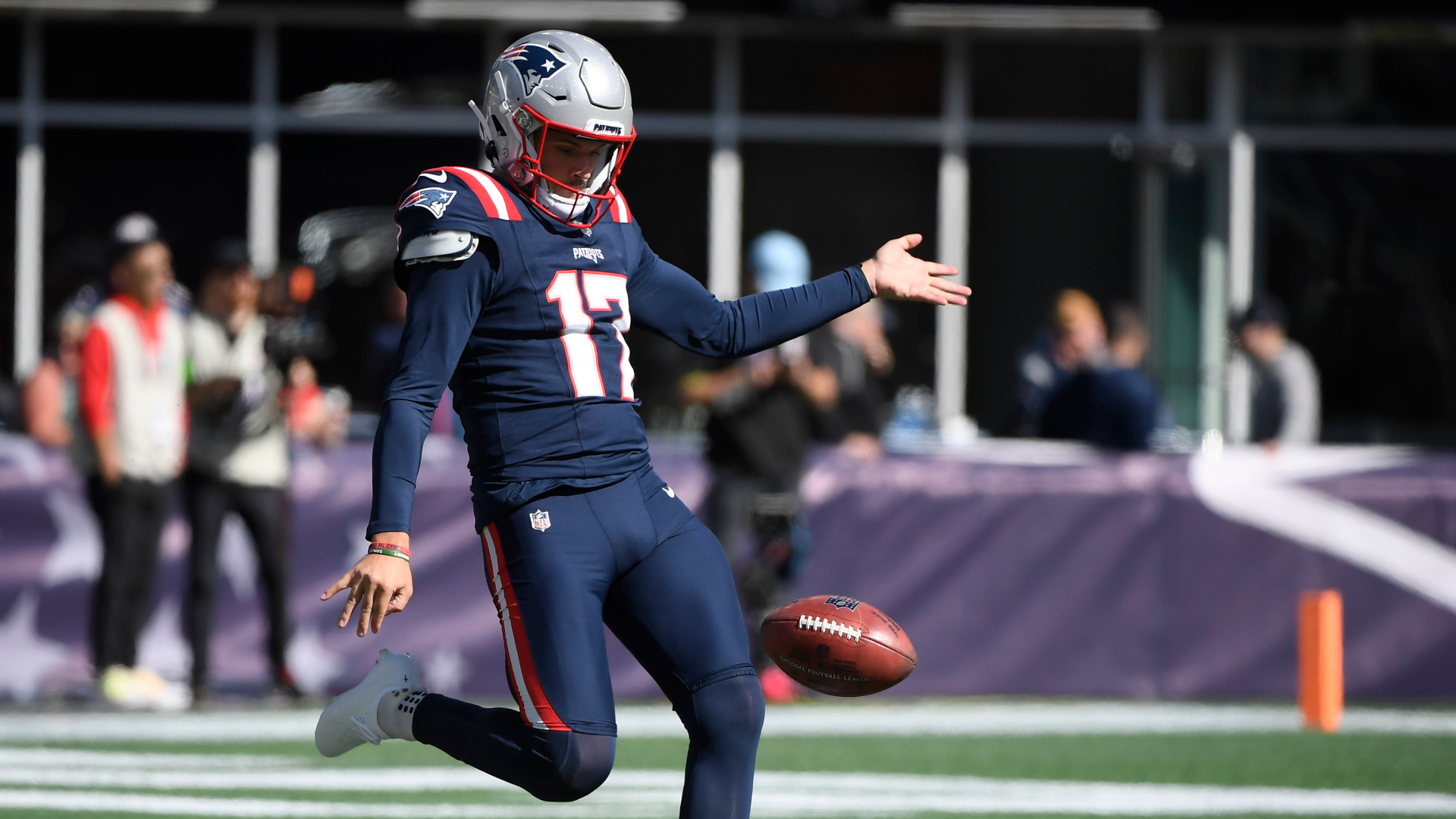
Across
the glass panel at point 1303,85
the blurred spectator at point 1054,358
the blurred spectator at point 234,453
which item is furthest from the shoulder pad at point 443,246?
the glass panel at point 1303,85

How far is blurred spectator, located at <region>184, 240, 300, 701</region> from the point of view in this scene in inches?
341

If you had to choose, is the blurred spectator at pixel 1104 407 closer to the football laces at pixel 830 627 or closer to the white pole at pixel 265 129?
the football laces at pixel 830 627

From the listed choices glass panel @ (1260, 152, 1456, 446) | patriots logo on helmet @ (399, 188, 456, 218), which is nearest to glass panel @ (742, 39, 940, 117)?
glass panel @ (1260, 152, 1456, 446)

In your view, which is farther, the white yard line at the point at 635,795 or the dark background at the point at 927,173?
the dark background at the point at 927,173

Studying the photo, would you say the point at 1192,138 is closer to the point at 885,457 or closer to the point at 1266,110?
the point at 1266,110

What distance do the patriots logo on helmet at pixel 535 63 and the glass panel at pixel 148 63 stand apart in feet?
34.8

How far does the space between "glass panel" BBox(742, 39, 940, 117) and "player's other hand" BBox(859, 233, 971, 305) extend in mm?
10102

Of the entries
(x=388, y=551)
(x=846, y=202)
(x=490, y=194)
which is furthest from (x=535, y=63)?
(x=846, y=202)

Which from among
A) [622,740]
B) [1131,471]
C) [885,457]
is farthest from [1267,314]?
[622,740]

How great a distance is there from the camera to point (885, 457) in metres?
9.41

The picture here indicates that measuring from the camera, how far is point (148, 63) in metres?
14.2

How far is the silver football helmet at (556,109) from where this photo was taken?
4.16 meters

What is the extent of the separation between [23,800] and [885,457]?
4.62 metres

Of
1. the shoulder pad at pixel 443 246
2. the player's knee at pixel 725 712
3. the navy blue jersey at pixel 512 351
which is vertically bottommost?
the player's knee at pixel 725 712
